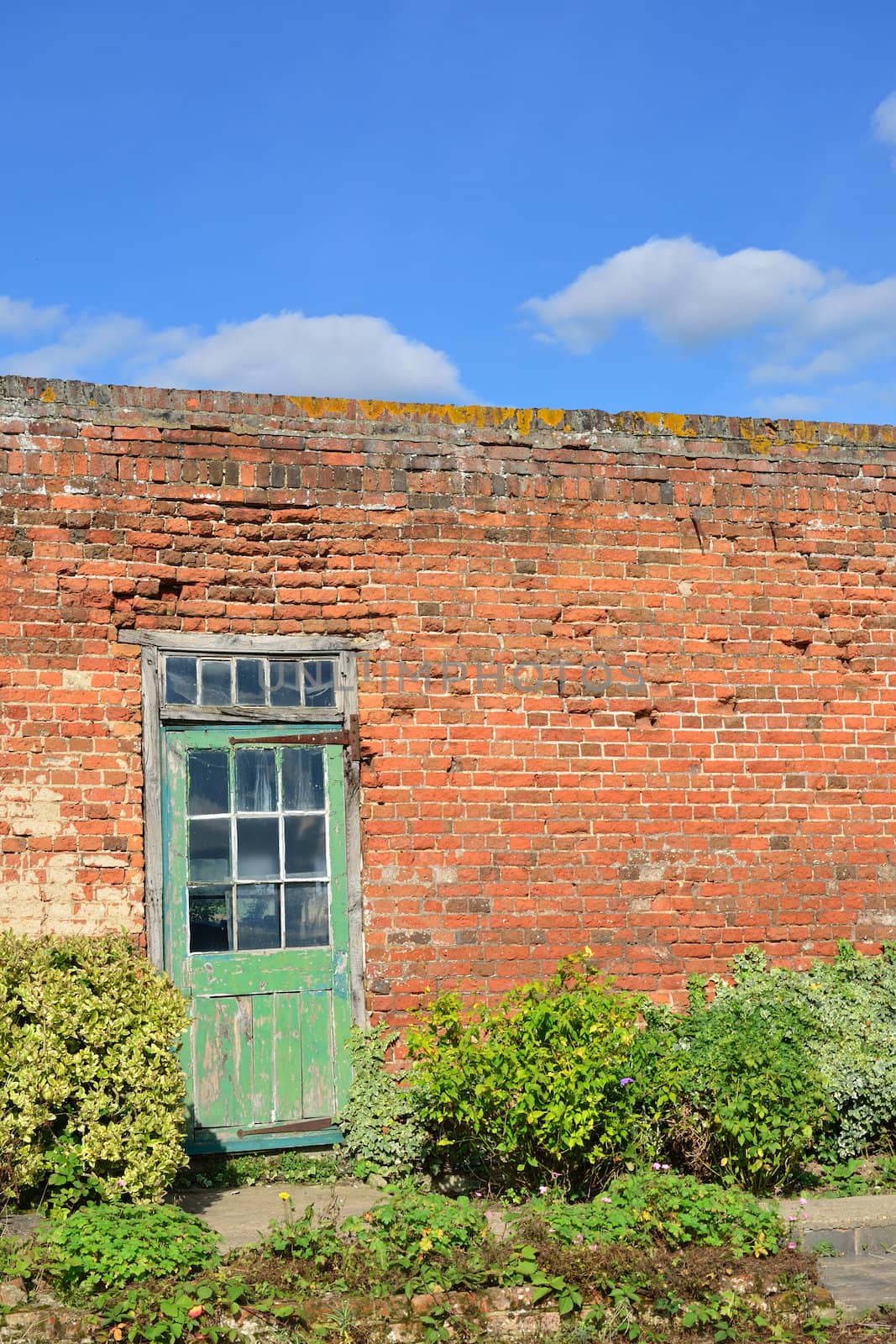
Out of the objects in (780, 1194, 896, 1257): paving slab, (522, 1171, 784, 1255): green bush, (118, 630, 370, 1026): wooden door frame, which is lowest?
(780, 1194, 896, 1257): paving slab

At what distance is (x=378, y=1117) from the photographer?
7.16 metres

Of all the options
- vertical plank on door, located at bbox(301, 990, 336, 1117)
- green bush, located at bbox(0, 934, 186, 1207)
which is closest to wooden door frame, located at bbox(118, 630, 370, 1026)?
vertical plank on door, located at bbox(301, 990, 336, 1117)

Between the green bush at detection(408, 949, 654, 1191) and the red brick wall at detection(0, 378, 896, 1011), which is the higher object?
the red brick wall at detection(0, 378, 896, 1011)

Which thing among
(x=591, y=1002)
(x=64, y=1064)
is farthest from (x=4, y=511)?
(x=591, y=1002)

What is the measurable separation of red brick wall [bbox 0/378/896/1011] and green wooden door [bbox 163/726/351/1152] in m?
0.24

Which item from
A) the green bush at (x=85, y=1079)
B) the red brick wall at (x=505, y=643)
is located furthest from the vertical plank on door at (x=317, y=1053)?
the green bush at (x=85, y=1079)

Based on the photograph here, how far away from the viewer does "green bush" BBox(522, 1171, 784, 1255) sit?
5.54 metres

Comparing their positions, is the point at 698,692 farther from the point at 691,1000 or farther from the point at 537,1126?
the point at 537,1126

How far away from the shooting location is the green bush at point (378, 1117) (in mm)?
7039

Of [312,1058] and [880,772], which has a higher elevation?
[880,772]

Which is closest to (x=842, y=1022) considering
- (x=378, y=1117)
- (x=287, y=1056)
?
(x=378, y=1117)

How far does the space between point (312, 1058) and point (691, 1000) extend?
2.27m

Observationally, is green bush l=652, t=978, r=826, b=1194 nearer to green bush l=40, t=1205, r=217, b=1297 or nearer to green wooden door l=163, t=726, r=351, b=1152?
green wooden door l=163, t=726, r=351, b=1152

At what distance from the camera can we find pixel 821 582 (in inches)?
335
